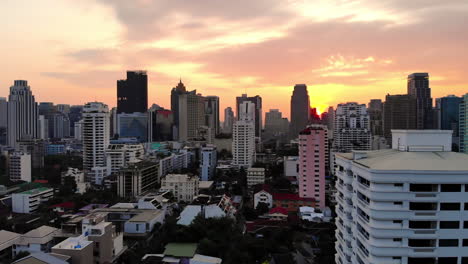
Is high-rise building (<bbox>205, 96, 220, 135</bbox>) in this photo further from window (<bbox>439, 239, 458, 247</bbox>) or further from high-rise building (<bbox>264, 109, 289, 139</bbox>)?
window (<bbox>439, 239, 458, 247</bbox>)

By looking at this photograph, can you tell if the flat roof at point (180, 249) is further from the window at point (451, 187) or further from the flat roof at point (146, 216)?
the window at point (451, 187)

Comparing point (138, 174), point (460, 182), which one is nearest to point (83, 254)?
point (460, 182)

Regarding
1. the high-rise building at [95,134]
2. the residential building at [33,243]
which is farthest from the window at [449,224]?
the high-rise building at [95,134]

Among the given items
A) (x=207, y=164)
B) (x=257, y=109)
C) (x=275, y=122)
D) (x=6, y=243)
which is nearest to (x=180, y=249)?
(x=6, y=243)

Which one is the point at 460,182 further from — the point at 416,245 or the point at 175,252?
the point at 175,252

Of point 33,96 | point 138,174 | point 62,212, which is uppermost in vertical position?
point 33,96

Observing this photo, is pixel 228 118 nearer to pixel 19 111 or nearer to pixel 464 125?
pixel 19 111
